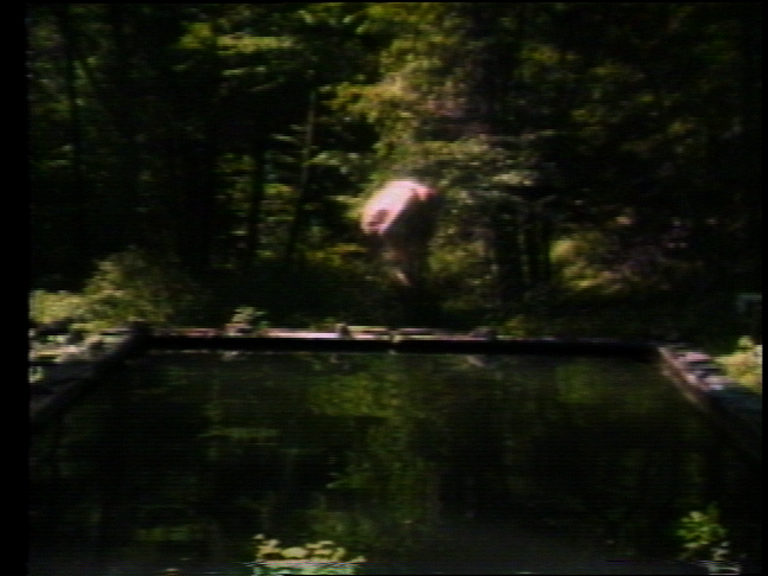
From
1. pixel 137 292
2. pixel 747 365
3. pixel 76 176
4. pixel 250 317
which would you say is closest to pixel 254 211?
pixel 250 317

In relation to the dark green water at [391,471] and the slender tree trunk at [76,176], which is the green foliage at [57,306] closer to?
the slender tree trunk at [76,176]

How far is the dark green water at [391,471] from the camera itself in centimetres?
198

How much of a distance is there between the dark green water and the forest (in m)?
1.56

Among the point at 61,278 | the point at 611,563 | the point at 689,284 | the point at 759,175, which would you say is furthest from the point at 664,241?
the point at 611,563

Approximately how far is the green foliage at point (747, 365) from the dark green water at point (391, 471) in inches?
10.6

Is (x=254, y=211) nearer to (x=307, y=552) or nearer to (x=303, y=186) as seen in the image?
(x=303, y=186)

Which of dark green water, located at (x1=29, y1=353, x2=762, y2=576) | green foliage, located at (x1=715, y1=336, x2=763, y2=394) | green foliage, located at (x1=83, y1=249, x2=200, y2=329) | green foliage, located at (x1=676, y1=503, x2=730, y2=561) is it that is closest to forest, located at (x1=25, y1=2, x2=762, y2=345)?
green foliage, located at (x1=83, y1=249, x2=200, y2=329)

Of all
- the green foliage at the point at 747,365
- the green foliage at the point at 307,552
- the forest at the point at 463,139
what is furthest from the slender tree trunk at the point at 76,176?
the green foliage at the point at 307,552

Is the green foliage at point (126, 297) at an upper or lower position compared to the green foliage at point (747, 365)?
upper

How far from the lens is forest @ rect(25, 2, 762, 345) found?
572 centimetres

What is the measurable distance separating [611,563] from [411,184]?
166 inches

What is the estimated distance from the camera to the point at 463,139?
606cm

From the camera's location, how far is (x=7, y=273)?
1.30ft

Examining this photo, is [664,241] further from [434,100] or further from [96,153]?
[96,153]
